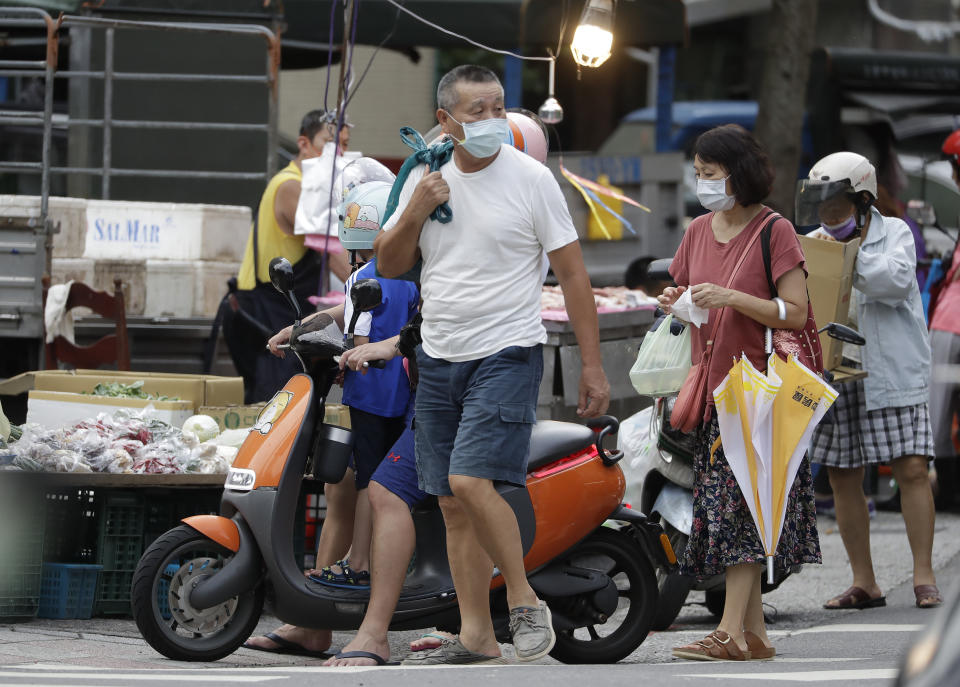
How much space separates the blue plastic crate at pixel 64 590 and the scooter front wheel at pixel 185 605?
2.80 ft

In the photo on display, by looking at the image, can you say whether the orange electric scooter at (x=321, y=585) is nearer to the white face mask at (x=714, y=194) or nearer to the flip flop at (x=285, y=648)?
the flip flop at (x=285, y=648)

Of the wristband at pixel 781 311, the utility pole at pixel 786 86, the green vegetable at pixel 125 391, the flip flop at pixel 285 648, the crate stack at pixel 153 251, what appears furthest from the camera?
the utility pole at pixel 786 86

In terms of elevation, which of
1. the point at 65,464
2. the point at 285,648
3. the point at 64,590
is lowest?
the point at 285,648

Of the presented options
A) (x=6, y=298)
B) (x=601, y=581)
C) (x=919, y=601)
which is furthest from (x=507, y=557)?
(x=6, y=298)

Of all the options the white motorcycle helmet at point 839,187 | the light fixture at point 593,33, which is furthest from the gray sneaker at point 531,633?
the light fixture at point 593,33

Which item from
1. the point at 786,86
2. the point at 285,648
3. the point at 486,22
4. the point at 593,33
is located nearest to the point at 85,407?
the point at 285,648

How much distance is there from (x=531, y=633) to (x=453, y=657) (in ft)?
1.13

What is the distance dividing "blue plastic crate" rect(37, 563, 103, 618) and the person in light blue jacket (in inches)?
121

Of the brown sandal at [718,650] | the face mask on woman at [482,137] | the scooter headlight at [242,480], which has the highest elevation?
the face mask on woman at [482,137]

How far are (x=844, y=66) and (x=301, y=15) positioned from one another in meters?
5.98

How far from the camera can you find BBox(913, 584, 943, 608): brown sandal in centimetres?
653

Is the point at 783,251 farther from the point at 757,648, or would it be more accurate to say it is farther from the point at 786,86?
the point at 786,86

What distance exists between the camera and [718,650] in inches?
204

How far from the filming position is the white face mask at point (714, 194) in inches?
208
